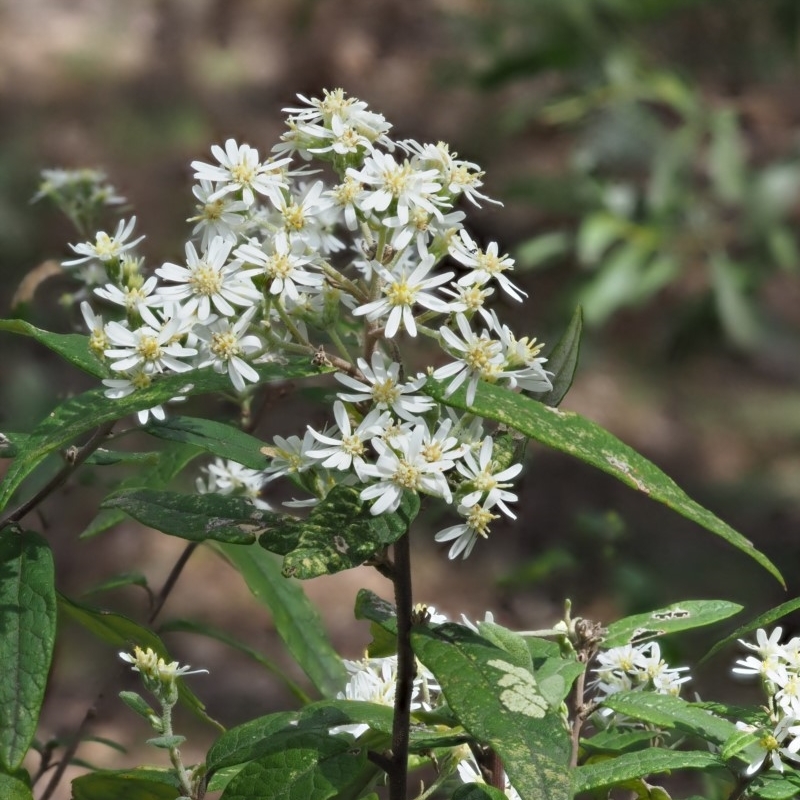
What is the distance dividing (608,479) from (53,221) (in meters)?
2.55

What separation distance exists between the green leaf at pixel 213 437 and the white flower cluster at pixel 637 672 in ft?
1.45

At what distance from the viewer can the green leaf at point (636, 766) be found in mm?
987

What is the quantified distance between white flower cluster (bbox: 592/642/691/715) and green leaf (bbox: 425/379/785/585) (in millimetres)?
324

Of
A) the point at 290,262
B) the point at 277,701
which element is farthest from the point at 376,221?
the point at 277,701

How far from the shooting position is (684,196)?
4.21 meters

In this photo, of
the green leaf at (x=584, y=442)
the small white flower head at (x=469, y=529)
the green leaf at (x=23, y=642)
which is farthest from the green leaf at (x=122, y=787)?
the green leaf at (x=584, y=442)

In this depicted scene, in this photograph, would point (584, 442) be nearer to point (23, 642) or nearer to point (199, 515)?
point (199, 515)

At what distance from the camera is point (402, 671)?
3.21 feet

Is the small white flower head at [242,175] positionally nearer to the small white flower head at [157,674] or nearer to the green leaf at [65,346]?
the green leaf at [65,346]

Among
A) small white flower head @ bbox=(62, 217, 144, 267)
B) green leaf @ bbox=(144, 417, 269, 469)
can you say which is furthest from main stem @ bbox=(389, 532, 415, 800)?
small white flower head @ bbox=(62, 217, 144, 267)

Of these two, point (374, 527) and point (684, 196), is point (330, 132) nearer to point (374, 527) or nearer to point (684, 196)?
point (374, 527)

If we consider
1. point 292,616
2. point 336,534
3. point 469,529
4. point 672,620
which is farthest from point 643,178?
point 336,534

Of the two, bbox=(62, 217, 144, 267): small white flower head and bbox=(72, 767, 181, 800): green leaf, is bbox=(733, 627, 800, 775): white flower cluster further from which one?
bbox=(62, 217, 144, 267): small white flower head

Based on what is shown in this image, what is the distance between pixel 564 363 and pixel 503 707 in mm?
351
